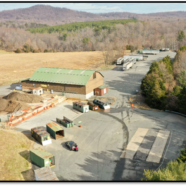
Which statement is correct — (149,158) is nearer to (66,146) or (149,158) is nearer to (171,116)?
(66,146)

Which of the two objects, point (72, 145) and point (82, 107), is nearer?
point (72, 145)

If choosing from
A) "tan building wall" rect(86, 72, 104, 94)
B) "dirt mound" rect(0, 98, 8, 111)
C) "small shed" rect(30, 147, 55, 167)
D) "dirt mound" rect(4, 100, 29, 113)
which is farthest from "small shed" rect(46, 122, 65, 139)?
"tan building wall" rect(86, 72, 104, 94)

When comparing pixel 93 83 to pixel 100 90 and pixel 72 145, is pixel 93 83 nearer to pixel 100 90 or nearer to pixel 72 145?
pixel 100 90

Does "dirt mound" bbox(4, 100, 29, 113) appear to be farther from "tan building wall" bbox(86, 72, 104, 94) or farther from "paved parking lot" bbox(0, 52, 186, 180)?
"tan building wall" bbox(86, 72, 104, 94)

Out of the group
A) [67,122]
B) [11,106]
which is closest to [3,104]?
[11,106]

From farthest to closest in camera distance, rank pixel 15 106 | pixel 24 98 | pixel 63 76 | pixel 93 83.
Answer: pixel 63 76, pixel 93 83, pixel 24 98, pixel 15 106

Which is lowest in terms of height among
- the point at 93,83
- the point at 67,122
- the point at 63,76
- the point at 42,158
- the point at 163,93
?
the point at 67,122

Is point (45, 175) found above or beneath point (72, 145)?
above
